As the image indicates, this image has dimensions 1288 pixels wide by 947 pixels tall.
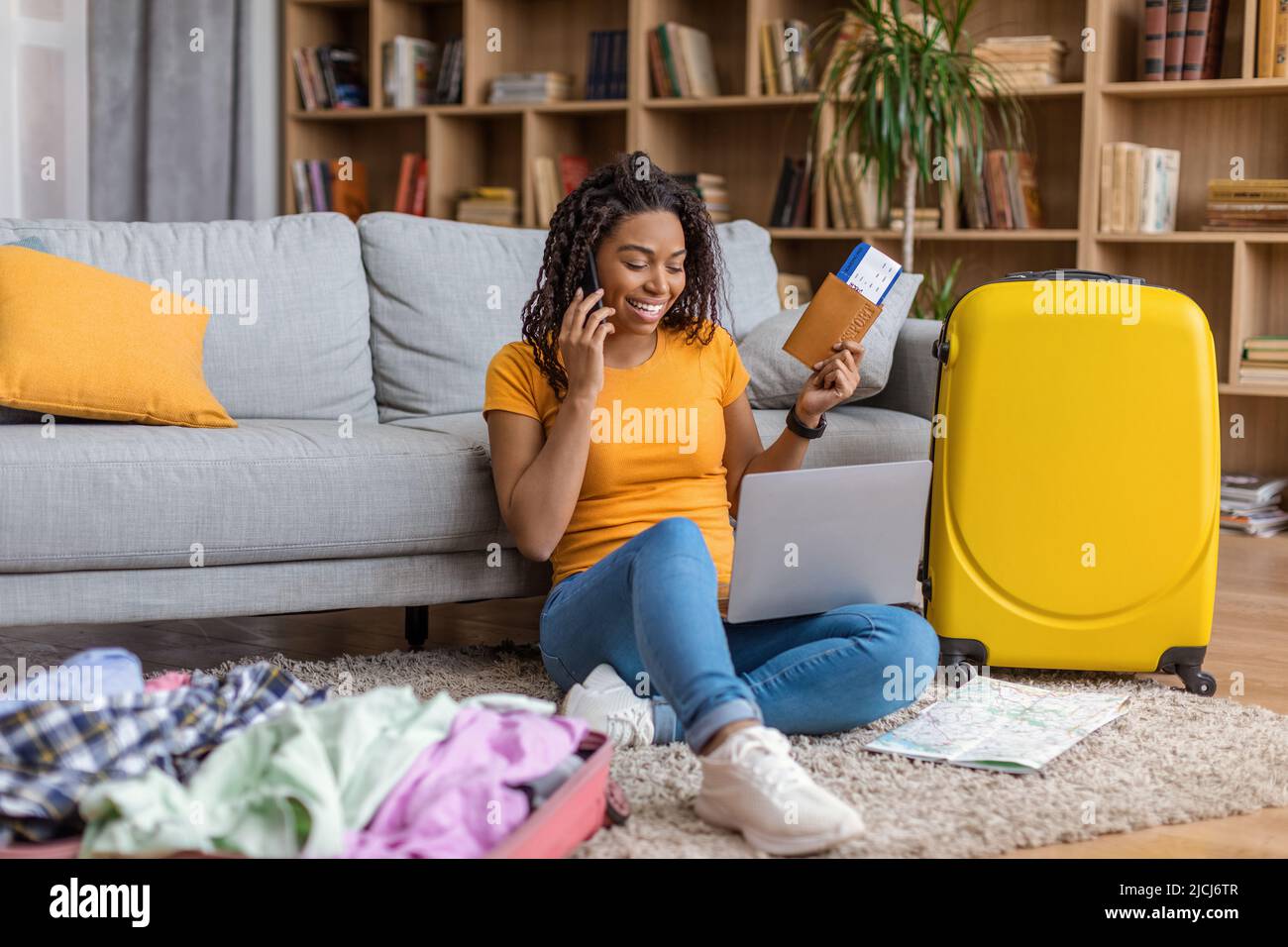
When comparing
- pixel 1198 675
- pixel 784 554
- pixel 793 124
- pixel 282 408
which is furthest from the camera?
pixel 793 124

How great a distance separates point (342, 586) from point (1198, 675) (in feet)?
4.14

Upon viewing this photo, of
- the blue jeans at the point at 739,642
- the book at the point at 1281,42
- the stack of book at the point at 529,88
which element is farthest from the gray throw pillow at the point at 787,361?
the stack of book at the point at 529,88

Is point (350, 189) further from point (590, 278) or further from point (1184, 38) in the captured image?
point (590, 278)

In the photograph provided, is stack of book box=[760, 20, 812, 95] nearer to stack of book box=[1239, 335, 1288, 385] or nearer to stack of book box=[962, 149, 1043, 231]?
stack of book box=[962, 149, 1043, 231]

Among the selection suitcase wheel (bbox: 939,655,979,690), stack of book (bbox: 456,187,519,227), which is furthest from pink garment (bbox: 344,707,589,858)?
stack of book (bbox: 456,187,519,227)

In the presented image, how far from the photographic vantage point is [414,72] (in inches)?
184

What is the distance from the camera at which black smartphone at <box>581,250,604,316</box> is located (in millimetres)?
1843

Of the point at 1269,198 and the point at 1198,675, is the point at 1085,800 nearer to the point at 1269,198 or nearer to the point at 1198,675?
the point at 1198,675

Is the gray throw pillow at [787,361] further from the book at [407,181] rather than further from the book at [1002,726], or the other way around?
the book at [407,181]

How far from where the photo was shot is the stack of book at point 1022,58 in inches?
153

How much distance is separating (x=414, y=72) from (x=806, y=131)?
4.23 ft
